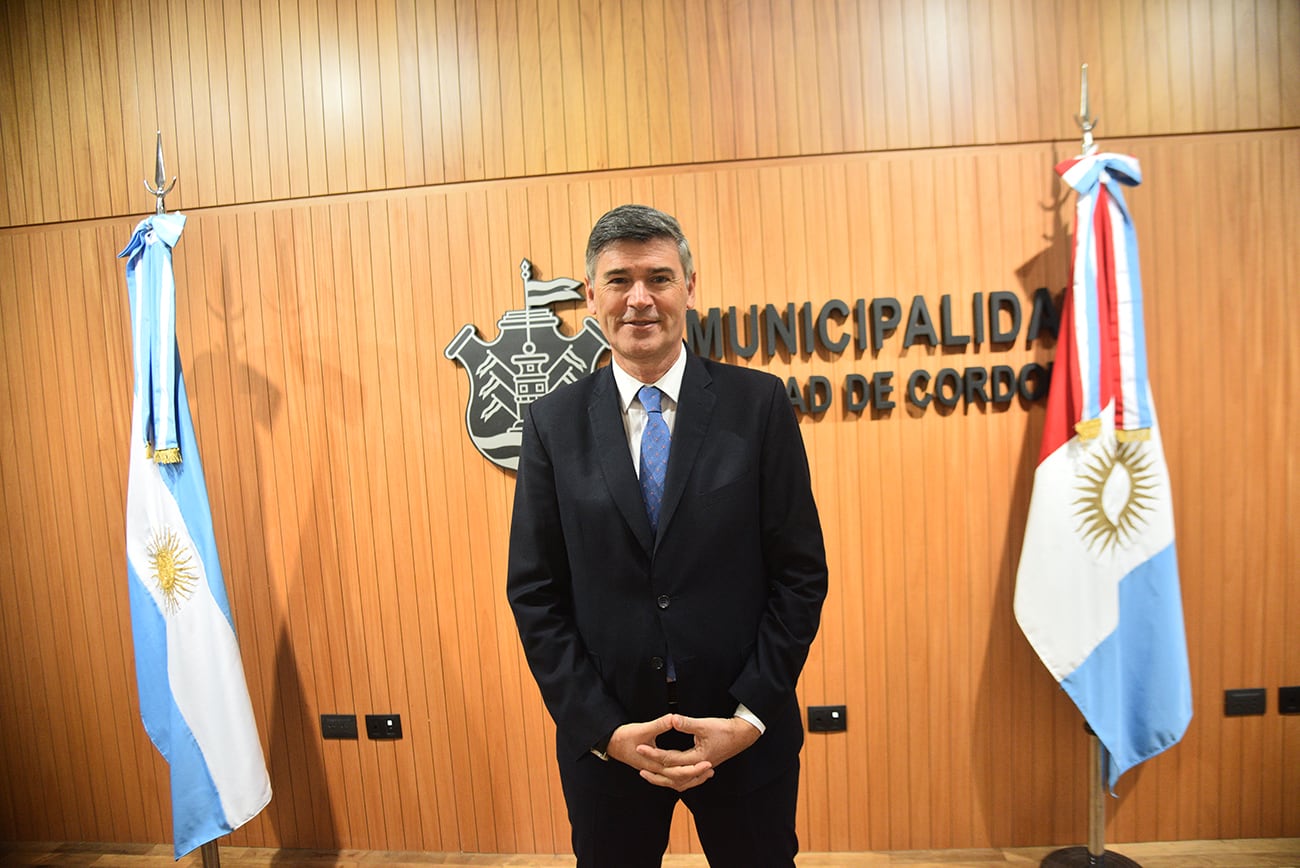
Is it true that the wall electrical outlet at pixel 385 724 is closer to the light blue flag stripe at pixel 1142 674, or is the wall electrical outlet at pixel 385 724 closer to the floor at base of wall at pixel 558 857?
the floor at base of wall at pixel 558 857

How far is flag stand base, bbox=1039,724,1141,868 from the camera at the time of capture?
212 cm

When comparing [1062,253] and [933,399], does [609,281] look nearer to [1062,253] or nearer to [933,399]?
[933,399]

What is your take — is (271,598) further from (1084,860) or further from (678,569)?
(1084,860)

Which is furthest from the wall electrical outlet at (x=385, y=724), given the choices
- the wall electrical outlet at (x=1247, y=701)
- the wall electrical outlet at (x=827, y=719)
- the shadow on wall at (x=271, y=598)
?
the wall electrical outlet at (x=1247, y=701)

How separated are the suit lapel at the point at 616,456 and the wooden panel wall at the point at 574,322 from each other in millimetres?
1028

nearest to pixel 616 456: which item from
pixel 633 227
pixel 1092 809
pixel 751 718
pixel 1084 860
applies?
pixel 633 227

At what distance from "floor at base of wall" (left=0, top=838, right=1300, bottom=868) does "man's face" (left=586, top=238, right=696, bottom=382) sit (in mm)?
2015

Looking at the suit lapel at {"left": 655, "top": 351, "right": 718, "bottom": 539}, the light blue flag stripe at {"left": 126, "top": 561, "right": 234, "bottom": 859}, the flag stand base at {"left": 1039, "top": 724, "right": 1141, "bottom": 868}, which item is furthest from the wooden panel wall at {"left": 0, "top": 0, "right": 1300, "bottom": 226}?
the flag stand base at {"left": 1039, "top": 724, "right": 1141, "bottom": 868}

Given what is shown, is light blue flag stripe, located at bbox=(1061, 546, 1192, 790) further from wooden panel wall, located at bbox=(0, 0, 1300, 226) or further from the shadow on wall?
the shadow on wall

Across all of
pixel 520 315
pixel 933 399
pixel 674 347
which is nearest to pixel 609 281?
pixel 674 347

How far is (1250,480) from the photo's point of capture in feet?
7.47

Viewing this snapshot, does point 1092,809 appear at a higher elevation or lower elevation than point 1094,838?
higher

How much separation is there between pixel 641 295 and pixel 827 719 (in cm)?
181

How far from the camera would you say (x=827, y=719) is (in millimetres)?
2336
